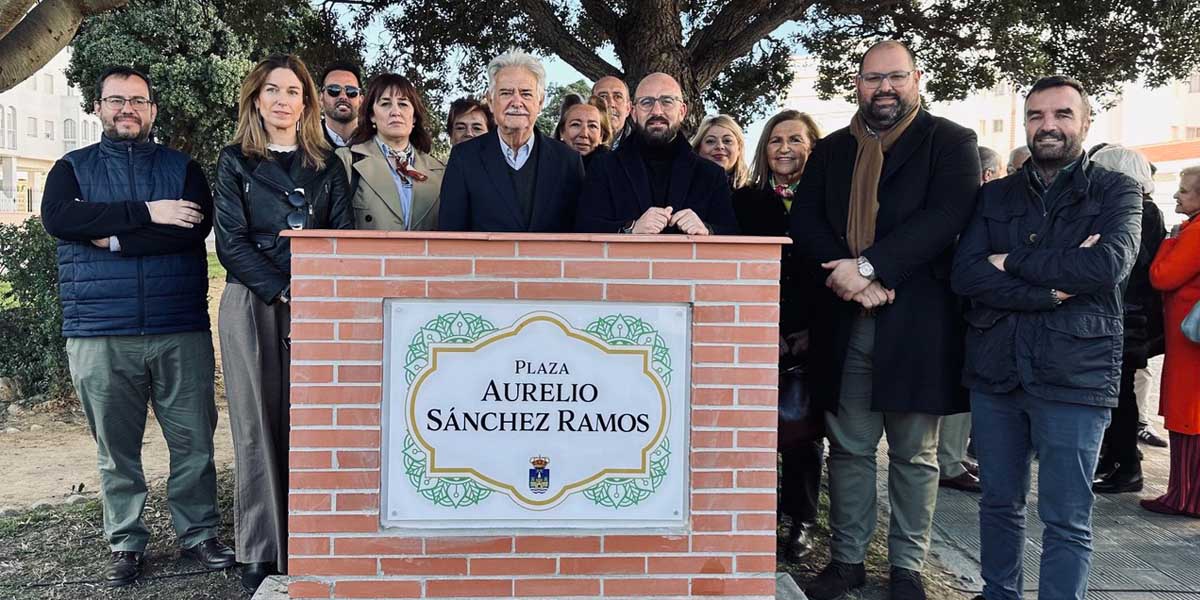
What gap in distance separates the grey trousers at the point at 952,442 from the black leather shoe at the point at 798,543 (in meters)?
1.39

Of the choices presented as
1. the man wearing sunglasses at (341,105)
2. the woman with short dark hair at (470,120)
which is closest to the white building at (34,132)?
the woman with short dark hair at (470,120)

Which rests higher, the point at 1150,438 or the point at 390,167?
the point at 390,167

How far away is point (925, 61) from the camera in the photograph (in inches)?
381

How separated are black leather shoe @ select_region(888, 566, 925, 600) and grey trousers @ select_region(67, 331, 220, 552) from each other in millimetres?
3056

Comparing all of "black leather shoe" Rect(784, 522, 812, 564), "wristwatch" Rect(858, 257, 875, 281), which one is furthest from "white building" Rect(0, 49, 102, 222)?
"wristwatch" Rect(858, 257, 875, 281)

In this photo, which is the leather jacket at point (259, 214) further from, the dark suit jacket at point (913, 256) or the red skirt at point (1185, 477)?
the red skirt at point (1185, 477)

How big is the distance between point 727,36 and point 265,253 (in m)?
5.61

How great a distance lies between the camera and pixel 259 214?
3.99 meters

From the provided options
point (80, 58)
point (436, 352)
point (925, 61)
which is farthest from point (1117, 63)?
point (80, 58)

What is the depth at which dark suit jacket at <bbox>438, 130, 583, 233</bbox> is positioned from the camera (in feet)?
12.9

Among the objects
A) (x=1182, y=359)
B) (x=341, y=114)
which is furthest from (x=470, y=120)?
(x=1182, y=359)

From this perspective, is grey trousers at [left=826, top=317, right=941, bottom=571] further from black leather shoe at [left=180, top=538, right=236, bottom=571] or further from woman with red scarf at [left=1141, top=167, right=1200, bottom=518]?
black leather shoe at [left=180, top=538, right=236, bottom=571]

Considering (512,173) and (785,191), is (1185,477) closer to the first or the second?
(785,191)

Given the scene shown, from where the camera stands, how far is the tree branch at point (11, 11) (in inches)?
228
